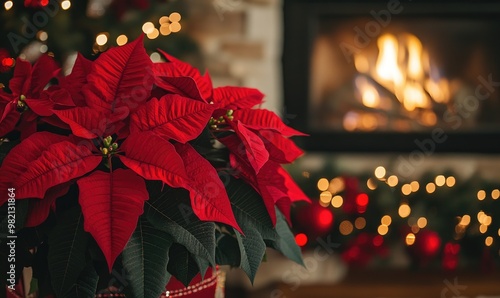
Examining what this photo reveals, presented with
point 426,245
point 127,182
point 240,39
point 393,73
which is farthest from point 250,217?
point 393,73

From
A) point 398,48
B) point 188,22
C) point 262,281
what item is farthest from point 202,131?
point 398,48

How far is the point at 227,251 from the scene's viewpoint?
49 centimetres

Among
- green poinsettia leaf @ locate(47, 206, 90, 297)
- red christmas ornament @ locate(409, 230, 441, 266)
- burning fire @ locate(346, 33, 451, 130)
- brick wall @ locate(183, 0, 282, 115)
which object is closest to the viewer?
green poinsettia leaf @ locate(47, 206, 90, 297)

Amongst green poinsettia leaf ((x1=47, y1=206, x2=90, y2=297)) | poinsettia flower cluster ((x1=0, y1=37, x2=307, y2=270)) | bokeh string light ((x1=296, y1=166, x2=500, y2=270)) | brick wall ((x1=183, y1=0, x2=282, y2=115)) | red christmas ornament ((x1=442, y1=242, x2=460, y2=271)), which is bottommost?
red christmas ornament ((x1=442, y1=242, x2=460, y2=271))

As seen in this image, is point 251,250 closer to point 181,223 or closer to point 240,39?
point 181,223

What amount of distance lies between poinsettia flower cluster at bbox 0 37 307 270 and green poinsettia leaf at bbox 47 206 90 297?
0.02 metres

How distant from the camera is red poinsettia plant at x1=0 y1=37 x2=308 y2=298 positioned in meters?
0.42

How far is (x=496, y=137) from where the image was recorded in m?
1.89

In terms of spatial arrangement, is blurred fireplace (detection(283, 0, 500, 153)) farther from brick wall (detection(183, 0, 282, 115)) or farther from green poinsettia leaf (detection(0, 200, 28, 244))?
green poinsettia leaf (detection(0, 200, 28, 244))

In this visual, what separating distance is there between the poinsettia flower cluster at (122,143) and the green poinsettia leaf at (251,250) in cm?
2

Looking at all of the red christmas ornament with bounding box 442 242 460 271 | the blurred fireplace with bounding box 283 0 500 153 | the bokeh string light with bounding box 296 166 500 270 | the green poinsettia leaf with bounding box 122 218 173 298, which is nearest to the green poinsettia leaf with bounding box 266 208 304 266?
the green poinsettia leaf with bounding box 122 218 173 298

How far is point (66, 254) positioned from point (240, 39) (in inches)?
58.2

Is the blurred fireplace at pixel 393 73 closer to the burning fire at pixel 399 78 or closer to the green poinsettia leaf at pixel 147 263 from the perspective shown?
the burning fire at pixel 399 78

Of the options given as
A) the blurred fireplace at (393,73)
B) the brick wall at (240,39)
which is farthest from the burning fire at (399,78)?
the brick wall at (240,39)
